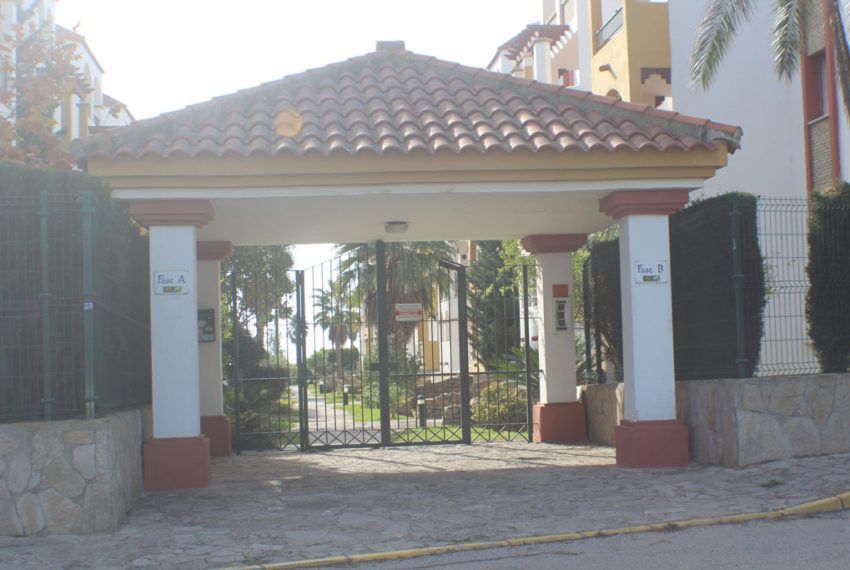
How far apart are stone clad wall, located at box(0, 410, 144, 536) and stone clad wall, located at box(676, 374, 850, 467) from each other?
621 cm

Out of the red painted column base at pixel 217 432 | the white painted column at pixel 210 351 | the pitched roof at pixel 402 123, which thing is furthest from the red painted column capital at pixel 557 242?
the red painted column base at pixel 217 432

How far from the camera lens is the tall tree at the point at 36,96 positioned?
13758 millimetres

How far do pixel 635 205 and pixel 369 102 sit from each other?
3.56 m

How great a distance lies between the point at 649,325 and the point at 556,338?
4104 mm

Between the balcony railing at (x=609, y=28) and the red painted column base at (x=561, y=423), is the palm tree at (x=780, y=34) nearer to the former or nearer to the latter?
the red painted column base at (x=561, y=423)

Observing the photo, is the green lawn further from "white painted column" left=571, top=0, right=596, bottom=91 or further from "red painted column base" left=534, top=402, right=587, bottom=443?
"white painted column" left=571, top=0, right=596, bottom=91

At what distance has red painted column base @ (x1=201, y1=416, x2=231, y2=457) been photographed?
1453 centimetres

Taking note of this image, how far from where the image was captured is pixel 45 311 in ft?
27.1

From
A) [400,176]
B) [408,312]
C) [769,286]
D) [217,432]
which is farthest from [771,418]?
[217,432]

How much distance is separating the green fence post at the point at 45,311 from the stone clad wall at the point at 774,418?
669 cm

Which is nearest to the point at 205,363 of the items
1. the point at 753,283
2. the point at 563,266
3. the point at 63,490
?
the point at 563,266

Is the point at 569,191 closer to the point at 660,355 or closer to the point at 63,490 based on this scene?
the point at 660,355

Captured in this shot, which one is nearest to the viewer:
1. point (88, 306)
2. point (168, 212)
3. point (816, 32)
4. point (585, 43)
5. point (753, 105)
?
point (88, 306)

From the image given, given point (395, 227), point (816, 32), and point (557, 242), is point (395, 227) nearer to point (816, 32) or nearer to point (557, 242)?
point (557, 242)
